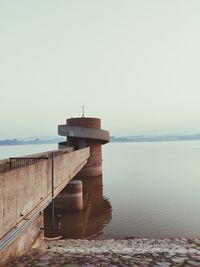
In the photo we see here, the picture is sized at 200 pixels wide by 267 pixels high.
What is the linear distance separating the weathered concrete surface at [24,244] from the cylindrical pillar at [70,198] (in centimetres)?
927

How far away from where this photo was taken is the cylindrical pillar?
19172 mm

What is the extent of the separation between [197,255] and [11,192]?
5.59m

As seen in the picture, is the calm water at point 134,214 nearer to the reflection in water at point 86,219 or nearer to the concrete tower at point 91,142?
the reflection in water at point 86,219

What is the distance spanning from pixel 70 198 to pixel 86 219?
183 cm

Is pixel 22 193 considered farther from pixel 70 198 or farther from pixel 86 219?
pixel 70 198

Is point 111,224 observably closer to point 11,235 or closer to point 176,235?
point 176,235

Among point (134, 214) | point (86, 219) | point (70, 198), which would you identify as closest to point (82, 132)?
point (70, 198)

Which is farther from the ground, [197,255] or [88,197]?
[197,255]

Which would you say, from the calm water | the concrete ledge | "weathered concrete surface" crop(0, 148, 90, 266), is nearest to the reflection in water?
the calm water

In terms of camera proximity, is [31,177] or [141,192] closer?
[31,177]

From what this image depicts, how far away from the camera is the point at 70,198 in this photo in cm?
1950

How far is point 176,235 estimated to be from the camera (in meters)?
15.7

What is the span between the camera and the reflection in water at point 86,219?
1591 centimetres

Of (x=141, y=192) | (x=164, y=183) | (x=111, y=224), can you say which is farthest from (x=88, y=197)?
(x=164, y=183)
